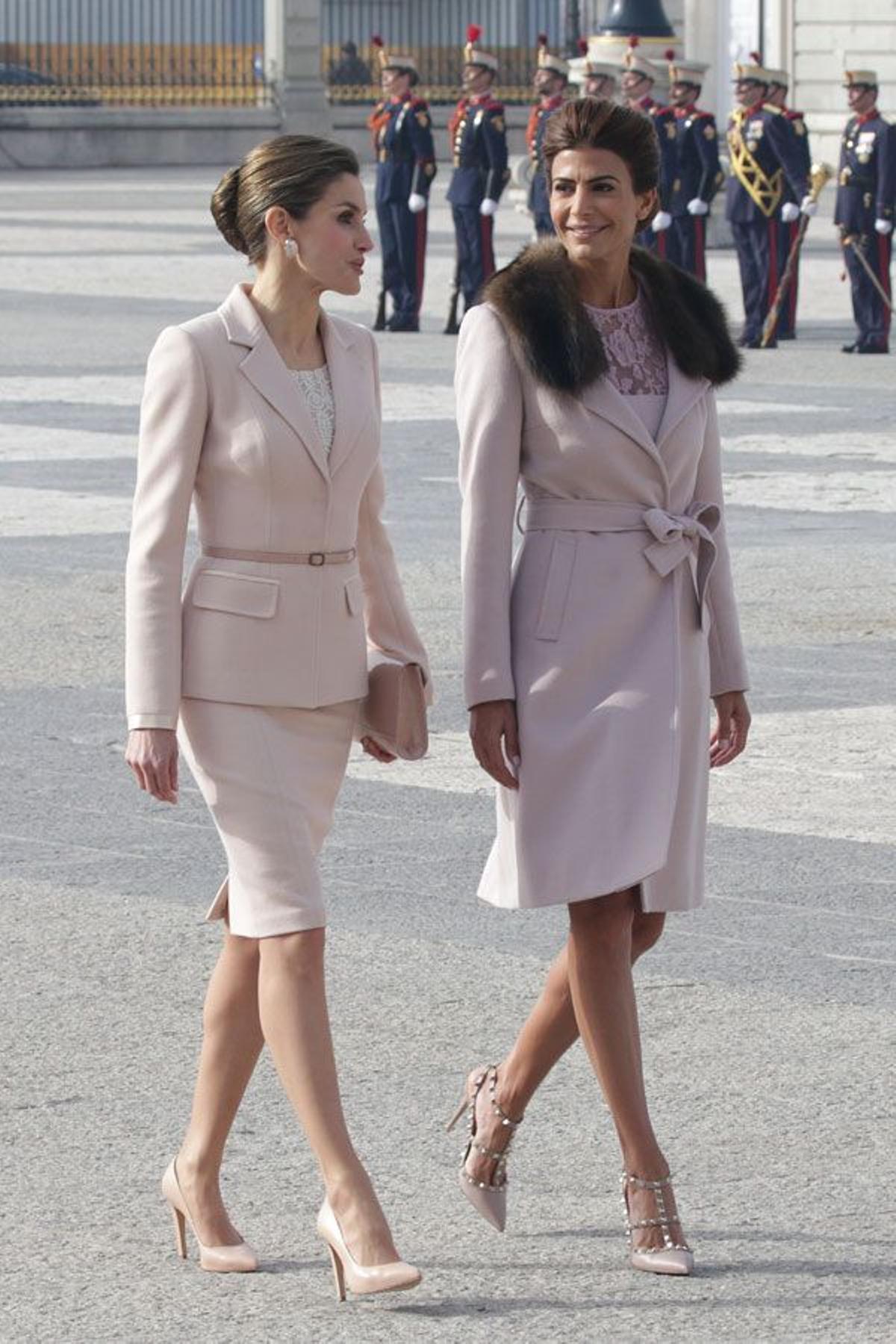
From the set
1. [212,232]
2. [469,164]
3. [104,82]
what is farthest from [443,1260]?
[104,82]

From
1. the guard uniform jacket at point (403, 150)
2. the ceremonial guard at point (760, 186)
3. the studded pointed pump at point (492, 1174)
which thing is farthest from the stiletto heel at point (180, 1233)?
the guard uniform jacket at point (403, 150)

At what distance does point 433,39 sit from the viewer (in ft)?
187

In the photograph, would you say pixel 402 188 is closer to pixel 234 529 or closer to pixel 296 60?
pixel 234 529

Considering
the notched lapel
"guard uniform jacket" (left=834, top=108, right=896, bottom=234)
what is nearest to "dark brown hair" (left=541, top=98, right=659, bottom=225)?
the notched lapel

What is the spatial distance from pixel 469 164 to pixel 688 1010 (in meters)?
17.7

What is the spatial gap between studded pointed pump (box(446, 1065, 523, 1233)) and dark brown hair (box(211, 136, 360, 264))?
4.18 ft

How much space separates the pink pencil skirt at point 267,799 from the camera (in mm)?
4219

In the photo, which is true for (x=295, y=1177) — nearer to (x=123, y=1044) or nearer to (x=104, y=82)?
(x=123, y=1044)

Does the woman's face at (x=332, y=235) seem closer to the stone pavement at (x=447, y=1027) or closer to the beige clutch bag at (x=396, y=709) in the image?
the beige clutch bag at (x=396, y=709)

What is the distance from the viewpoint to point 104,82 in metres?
52.0

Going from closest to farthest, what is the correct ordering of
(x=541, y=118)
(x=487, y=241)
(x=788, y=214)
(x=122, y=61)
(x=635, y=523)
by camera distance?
(x=635, y=523) < (x=788, y=214) < (x=541, y=118) < (x=487, y=241) < (x=122, y=61)

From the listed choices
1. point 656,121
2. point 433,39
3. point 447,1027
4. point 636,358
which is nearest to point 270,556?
point 636,358

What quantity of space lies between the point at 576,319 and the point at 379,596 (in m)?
0.50

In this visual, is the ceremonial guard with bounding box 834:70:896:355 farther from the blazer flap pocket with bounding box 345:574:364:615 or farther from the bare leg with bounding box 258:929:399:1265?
the bare leg with bounding box 258:929:399:1265
